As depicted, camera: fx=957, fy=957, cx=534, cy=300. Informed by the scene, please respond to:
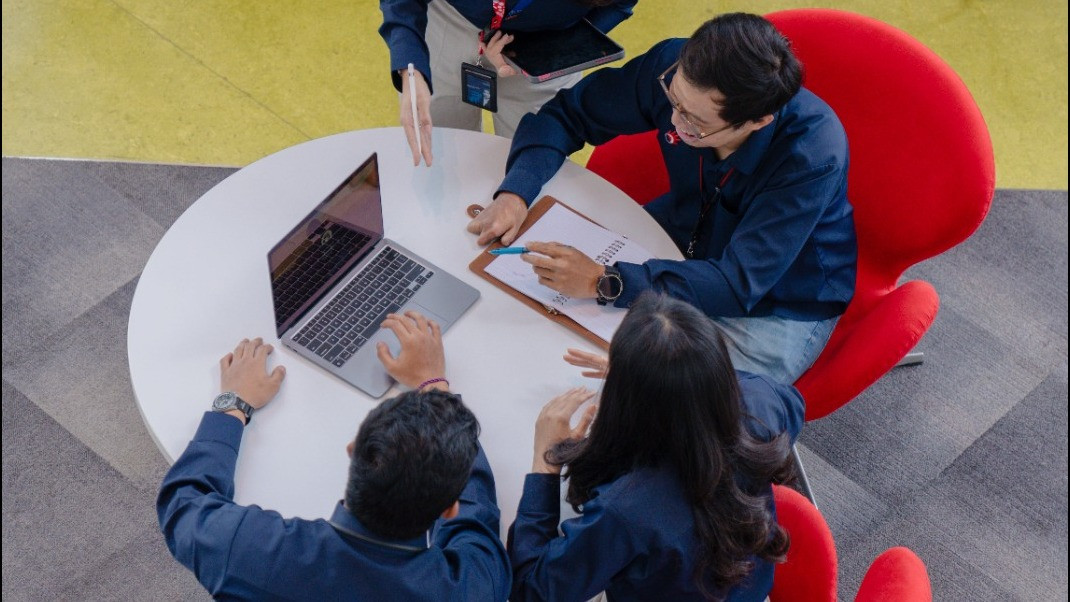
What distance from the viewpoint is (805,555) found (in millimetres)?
1820

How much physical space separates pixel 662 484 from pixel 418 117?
3.71 feet

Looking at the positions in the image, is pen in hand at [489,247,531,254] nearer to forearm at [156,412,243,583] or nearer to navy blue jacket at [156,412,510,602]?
navy blue jacket at [156,412,510,602]

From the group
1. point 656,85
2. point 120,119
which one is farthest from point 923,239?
point 120,119

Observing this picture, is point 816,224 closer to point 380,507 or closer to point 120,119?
point 380,507

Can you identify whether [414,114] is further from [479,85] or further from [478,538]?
[478,538]

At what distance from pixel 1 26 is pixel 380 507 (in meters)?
3.11

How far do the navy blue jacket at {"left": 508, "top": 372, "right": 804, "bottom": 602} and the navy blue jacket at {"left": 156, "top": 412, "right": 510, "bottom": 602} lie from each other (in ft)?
0.20

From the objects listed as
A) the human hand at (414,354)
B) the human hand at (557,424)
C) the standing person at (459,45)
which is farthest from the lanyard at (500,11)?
the human hand at (557,424)

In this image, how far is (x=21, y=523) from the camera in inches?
102

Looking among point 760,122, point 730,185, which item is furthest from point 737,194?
point 760,122

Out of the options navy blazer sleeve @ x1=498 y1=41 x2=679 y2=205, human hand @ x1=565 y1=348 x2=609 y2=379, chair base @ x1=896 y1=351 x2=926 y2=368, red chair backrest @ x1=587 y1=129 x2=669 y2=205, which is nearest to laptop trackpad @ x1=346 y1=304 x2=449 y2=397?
human hand @ x1=565 y1=348 x2=609 y2=379

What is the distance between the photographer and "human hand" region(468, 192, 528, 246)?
2125 millimetres

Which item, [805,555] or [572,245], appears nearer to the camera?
[805,555]

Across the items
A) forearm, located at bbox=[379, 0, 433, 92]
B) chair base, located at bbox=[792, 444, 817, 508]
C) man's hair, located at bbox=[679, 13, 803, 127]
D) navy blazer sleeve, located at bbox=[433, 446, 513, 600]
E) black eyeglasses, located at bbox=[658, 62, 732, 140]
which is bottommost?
chair base, located at bbox=[792, 444, 817, 508]
